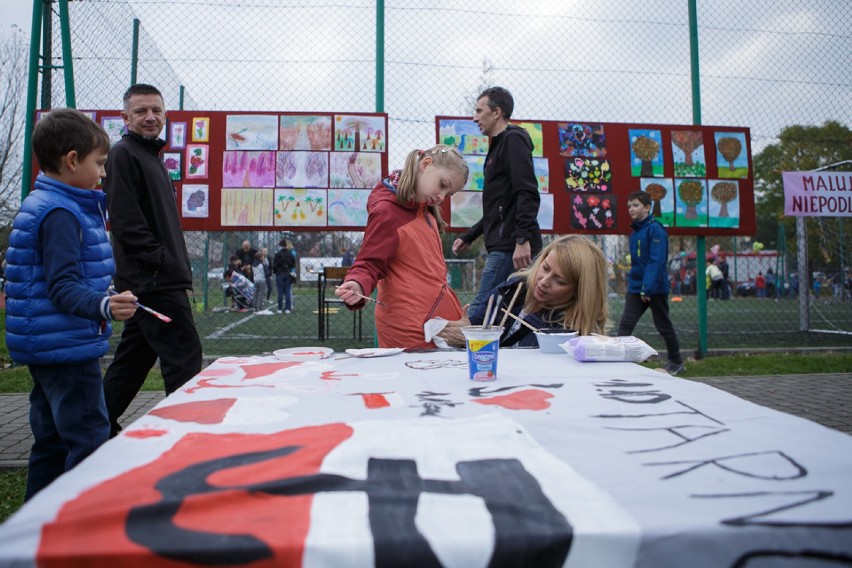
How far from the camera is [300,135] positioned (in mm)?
5203

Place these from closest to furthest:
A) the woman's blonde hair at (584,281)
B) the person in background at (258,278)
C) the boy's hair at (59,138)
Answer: the boy's hair at (59,138) → the woman's blonde hair at (584,281) → the person in background at (258,278)

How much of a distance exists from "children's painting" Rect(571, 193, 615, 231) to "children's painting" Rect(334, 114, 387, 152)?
1873 mm

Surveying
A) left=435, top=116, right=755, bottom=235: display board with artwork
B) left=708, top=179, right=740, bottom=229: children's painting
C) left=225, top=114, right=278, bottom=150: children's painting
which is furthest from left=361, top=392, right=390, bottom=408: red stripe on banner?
left=708, top=179, right=740, bottom=229: children's painting

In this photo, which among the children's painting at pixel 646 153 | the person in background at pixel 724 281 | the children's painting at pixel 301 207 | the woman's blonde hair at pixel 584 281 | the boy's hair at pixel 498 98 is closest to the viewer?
the woman's blonde hair at pixel 584 281

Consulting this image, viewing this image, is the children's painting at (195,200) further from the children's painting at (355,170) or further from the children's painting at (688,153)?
the children's painting at (688,153)

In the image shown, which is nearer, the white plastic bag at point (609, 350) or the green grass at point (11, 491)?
the white plastic bag at point (609, 350)

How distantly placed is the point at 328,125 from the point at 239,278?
23.3ft

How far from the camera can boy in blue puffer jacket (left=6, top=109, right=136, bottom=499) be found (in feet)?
6.08

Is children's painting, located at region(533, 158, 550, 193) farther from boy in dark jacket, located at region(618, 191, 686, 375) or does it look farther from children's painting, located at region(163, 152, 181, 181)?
children's painting, located at region(163, 152, 181, 181)

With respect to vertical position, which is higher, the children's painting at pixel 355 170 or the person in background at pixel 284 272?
the children's painting at pixel 355 170

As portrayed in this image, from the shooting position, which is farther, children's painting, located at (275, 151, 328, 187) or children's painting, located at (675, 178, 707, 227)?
children's painting, located at (675, 178, 707, 227)

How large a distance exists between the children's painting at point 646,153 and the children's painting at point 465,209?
1568mm

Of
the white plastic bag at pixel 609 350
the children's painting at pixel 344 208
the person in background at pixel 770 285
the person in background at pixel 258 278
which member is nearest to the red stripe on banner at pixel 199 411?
the white plastic bag at pixel 609 350

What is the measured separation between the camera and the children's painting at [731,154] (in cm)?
572
